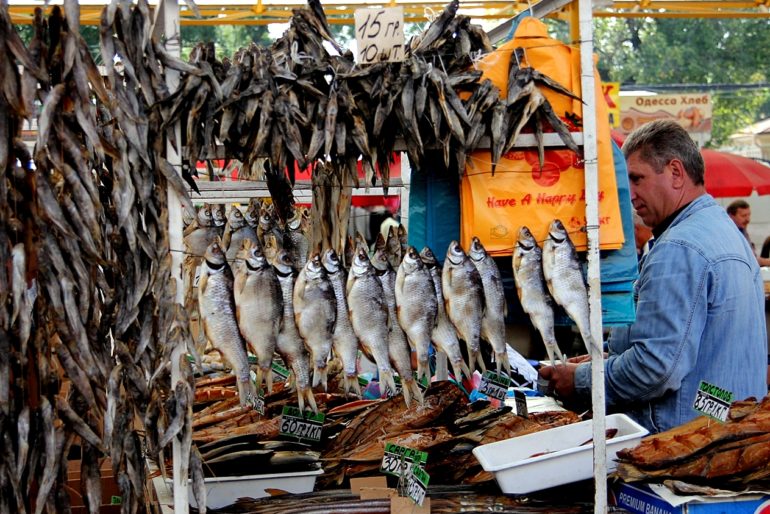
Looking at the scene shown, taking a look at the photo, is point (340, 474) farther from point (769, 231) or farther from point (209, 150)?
point (769, 231)

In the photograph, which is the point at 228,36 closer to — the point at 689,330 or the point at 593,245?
the point at 689,330

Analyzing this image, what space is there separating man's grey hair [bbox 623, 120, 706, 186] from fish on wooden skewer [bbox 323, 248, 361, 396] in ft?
6.10

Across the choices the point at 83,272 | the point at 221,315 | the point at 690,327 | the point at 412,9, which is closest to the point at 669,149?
the point at 690,327

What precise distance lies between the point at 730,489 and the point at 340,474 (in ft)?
5.41

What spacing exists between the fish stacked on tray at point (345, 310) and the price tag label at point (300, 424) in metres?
0.57

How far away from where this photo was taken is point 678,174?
4375 mm

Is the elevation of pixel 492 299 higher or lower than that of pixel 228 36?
lower

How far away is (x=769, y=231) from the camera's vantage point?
20719mm

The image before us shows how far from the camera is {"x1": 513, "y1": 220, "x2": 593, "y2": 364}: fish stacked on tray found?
11.4ft

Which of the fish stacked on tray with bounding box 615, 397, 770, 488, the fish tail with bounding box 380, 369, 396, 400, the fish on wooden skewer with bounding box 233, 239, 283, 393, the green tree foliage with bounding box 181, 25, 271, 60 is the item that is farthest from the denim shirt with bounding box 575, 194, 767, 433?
the green tree foliage with bounding box 181, 25, 271, 60

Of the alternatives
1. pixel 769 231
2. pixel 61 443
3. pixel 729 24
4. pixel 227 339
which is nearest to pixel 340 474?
pixel 227 339

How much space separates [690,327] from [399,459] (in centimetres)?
147

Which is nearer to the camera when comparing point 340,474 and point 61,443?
point 61,443

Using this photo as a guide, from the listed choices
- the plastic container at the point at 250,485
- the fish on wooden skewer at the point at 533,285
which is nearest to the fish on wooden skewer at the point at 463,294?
the fish on wooden skewer at the point at 533,285
